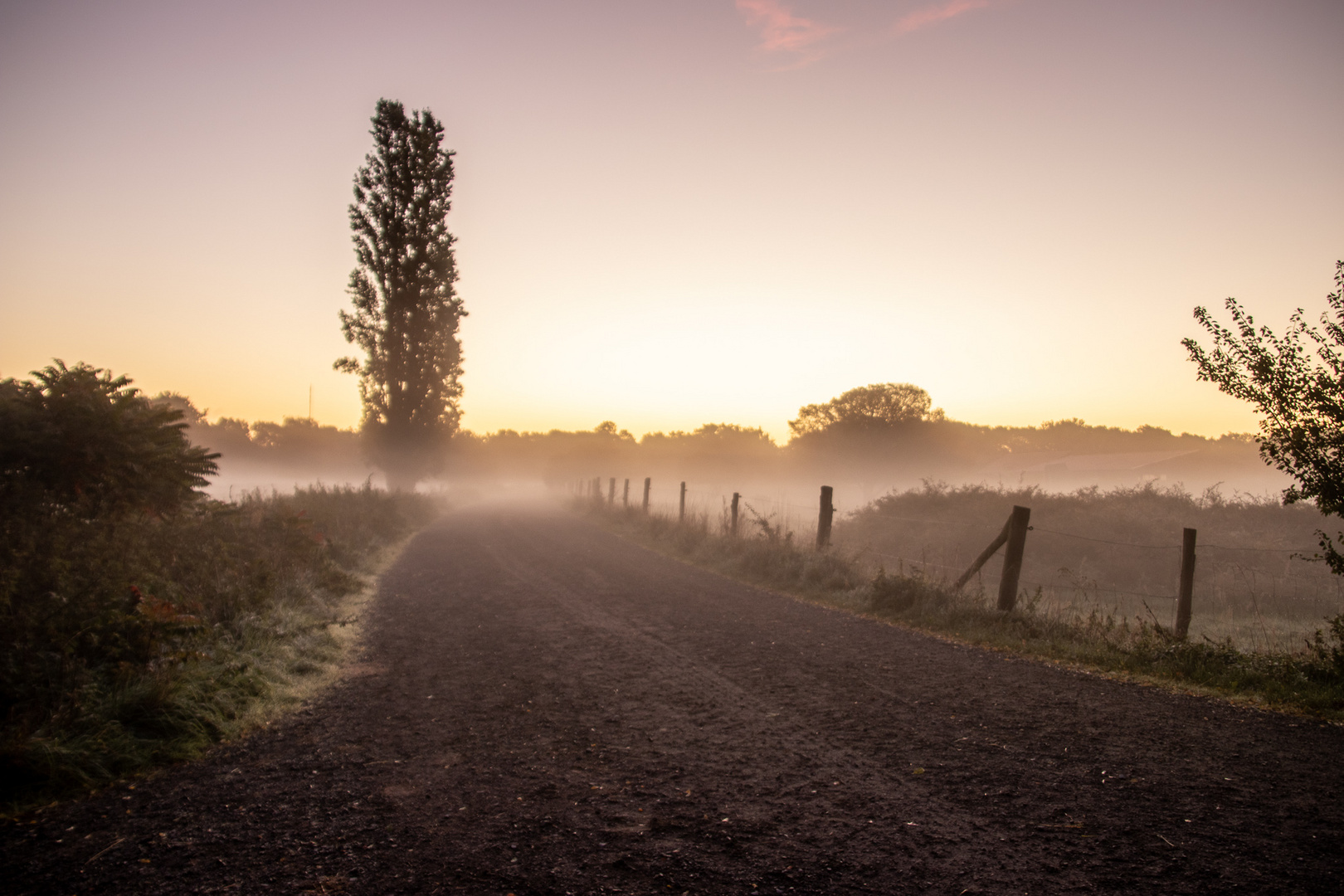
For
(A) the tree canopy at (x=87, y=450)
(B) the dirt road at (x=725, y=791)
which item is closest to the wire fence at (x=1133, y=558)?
(B) the dirt road at (x=725, y=791)

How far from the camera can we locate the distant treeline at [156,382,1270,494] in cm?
4069

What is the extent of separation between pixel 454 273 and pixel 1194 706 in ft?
91.7

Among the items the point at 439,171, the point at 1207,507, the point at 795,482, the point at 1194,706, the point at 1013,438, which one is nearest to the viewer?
the point at 1194,706

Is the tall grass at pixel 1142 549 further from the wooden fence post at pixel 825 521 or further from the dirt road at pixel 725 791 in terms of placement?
the dirt road at pixel 725 791

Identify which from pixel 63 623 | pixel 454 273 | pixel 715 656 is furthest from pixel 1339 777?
pixel 454 273

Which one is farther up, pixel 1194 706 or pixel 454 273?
pixel 454 273

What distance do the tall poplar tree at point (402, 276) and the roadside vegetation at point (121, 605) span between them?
1963 centimetres

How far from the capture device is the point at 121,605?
17.7 ft

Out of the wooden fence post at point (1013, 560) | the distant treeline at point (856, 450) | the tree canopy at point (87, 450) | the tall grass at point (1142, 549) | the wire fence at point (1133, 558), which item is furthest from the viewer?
the distant treeline at point (856, 450)

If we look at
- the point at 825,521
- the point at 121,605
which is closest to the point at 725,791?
the point at 121,605

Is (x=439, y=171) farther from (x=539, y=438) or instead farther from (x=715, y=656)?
(x=539, y=438)

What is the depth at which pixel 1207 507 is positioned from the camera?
16.8 meters

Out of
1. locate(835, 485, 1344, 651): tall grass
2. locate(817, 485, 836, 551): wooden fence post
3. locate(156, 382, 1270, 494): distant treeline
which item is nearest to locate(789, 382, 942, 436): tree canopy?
locate(156, 382, 1270, 494): distant treeline

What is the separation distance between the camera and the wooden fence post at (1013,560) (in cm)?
889
